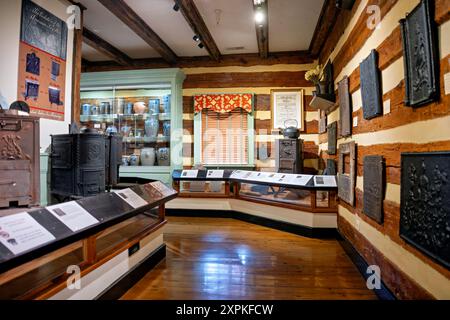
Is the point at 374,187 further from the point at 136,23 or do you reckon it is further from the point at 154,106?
the point at 154,106

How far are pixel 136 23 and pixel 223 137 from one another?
2861 mm

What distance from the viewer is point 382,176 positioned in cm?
227

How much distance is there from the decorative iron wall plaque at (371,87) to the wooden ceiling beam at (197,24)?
8.31 feet

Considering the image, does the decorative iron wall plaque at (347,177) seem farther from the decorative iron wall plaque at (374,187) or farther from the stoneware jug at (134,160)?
the stoneware jug at (134,160)

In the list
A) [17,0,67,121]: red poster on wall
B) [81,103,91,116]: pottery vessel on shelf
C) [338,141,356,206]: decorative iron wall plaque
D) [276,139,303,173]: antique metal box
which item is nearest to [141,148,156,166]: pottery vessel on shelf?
[81,103,91,116]: pottery vessel on shelf

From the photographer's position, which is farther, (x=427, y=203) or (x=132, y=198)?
(x=132, y=198)

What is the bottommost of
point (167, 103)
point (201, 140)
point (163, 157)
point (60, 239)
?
point (60, 239)

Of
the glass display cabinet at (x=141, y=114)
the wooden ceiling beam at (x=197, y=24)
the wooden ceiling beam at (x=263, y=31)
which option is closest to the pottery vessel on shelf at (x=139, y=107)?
the glass display cabinet at (x=141, y=114)

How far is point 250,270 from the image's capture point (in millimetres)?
2787

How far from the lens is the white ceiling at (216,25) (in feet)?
13.4

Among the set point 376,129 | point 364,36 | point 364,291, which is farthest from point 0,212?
point 364,36

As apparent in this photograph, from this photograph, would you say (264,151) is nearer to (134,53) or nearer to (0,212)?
(134,53)

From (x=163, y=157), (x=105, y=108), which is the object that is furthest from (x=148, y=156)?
(x=105, y=108)
